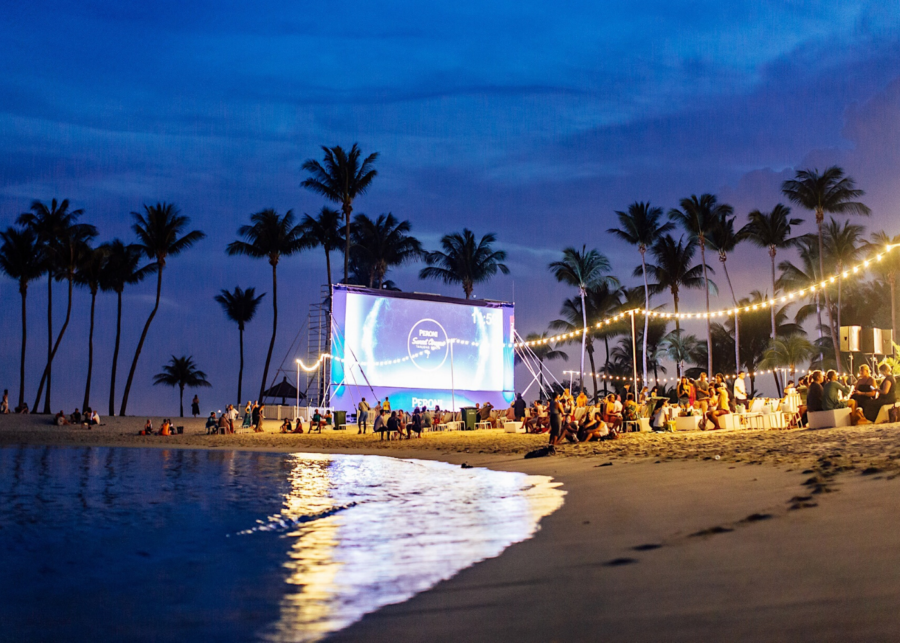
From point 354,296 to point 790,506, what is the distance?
2425 cm

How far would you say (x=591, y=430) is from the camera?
13469 mm

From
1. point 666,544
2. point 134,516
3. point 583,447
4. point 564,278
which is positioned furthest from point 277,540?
point 564,278

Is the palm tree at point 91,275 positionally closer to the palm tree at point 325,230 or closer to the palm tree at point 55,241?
the palm tree at point 55,241

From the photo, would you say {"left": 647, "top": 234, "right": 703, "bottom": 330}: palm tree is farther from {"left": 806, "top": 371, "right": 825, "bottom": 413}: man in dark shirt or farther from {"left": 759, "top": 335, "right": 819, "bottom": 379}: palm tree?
{"left": 806, "top": 371, "right": 825, "bottom": 413}: man in dark shirt

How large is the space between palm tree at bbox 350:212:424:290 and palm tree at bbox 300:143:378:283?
6.31 ft

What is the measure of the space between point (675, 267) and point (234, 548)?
36.2 metres

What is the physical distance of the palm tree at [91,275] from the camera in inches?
1333

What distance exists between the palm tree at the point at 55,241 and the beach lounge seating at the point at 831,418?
1313 inches

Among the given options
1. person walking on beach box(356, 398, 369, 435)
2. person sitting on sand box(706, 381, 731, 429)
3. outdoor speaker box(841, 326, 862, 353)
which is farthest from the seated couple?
person walking on beach box(356, 398, 369, 435)

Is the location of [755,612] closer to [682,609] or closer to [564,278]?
[682,609]

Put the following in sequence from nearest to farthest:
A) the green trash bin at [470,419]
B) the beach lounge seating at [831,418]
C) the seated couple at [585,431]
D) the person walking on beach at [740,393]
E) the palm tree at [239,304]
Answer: the beach lounge seating at [831,418] → the seated couple at [585,431] → the person walking on beach at [740,393] → the green trash bin at [470,419] → the palm tree at [239,304]

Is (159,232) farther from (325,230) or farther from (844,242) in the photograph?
(844,242)

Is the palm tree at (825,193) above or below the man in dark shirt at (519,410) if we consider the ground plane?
above

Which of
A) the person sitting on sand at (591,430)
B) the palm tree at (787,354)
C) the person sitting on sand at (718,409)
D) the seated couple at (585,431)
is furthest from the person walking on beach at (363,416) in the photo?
→ the palm tree at (787,354)
